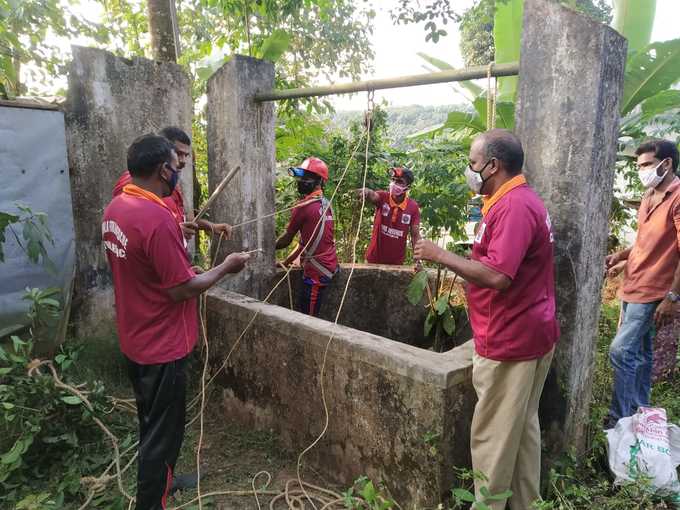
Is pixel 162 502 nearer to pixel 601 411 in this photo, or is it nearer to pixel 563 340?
pixel 563 340

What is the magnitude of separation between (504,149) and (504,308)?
2.39ft

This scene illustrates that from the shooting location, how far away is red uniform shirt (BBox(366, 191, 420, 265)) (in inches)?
203

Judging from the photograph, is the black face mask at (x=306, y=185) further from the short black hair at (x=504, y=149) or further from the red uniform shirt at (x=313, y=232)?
the short black hair at (x=504, y=149)

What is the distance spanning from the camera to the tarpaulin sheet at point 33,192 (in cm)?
344

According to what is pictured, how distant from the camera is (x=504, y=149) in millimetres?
2248

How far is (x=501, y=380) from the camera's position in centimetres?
230

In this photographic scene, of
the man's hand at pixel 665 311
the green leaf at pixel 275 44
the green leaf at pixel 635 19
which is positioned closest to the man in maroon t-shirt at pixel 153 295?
the man's hand at pixel 665 311

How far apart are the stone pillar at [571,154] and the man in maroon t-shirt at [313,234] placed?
6.69ft

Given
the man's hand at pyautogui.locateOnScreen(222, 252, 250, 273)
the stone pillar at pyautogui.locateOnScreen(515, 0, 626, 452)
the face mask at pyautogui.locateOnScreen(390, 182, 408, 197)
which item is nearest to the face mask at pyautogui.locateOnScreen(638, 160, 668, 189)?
the stone pillar at pyautogui.locateOnScreen(515, 0, 626, 452)

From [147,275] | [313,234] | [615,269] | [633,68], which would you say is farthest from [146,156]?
[633,68]

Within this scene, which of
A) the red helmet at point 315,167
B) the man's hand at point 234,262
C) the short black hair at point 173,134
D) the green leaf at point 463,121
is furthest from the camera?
the green leaf at point 463,121

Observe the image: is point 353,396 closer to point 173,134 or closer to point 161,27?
point 173,134

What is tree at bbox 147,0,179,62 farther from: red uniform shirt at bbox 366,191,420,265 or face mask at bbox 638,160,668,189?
face mask at bbox 638,160,668,189

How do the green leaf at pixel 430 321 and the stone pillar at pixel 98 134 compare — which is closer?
the stone pillar at pixel 98 134
